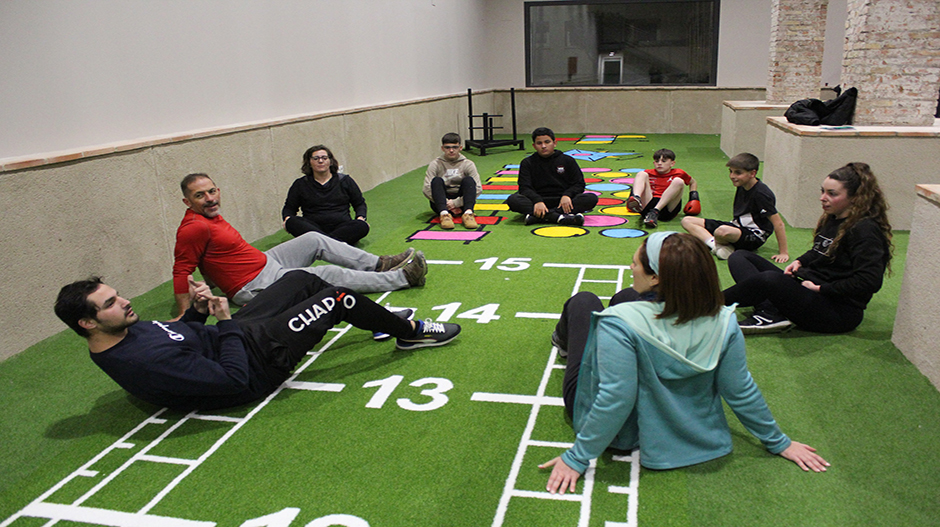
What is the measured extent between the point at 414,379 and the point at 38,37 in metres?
3.56

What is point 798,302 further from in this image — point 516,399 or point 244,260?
point 244,260

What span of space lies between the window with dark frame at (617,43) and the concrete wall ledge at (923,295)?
1395 cm

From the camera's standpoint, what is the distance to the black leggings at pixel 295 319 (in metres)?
3.45

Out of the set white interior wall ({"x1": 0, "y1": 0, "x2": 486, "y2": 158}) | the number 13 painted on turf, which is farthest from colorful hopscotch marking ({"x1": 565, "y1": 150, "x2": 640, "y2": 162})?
the number 13 painted on turf

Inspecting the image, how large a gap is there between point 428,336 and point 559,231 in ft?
10.4

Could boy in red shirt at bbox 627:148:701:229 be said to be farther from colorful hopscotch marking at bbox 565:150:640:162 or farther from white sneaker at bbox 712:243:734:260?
colorful hopscotch marking at bbox 565:150:640:162

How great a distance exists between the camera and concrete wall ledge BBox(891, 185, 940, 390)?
3.45 metres

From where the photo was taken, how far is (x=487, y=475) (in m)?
2.80

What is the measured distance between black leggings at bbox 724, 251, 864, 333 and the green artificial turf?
0.09 m

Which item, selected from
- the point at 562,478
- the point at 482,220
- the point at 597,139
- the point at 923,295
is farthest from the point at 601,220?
the point at 597,139

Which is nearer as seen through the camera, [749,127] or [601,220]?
[601,220]

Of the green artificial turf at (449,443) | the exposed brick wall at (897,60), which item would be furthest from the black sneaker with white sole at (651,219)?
the green artificial turf at (449,443)

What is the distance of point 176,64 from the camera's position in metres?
6.04

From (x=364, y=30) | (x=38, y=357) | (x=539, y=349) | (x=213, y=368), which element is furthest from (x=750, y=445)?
(x=364, y=30)
